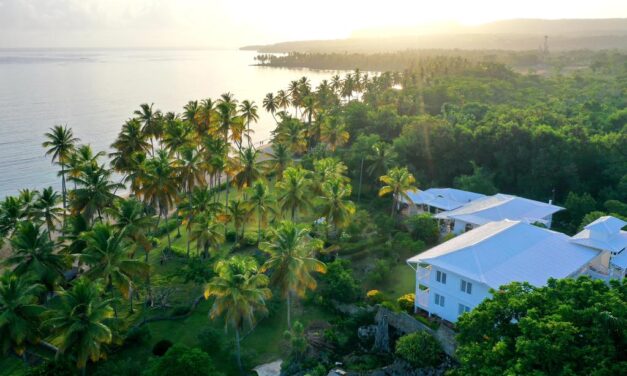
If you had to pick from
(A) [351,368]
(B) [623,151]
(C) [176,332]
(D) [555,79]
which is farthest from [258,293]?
(D) [555,79]

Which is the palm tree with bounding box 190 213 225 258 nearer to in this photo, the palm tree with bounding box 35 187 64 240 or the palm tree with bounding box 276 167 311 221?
the palm tree with bounding box 276 167 311 221

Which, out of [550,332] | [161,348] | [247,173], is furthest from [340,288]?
[550,332]

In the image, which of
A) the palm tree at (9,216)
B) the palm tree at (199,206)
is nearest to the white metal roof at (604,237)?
the palm tree at (199,206)

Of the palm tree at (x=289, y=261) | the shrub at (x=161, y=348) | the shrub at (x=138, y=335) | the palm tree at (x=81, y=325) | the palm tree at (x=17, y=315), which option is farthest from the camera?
the shrub at (x=138, y=335)

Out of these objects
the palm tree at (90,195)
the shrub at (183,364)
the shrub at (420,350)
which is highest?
the palm tree at (90,195)

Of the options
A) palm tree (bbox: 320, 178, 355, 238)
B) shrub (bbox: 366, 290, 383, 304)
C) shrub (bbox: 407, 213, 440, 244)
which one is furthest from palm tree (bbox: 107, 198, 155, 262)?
shrub (bbox: 407, 213, 440, 244)

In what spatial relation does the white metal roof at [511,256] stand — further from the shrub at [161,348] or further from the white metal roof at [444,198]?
the shrub at [161,348]
